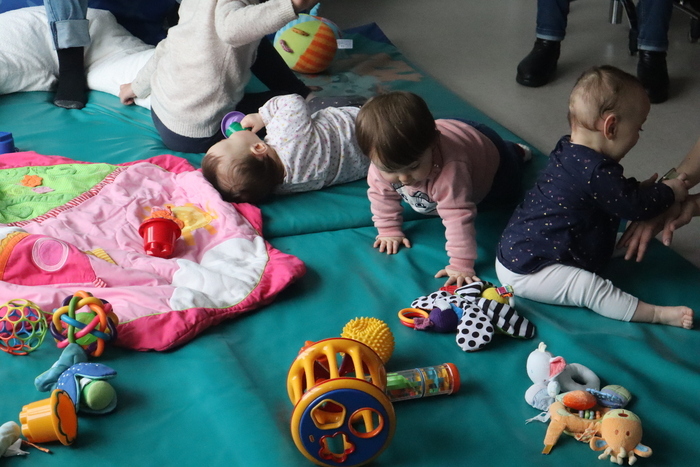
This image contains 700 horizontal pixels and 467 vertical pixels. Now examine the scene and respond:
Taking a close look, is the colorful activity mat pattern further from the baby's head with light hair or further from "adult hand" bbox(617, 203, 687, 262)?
the baby's head with light hair

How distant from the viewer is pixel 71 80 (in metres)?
2.38

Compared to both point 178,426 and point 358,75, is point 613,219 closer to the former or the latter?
point 178,426

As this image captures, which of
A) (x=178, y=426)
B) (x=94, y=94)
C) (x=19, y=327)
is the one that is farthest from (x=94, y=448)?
(x=94, y=94)

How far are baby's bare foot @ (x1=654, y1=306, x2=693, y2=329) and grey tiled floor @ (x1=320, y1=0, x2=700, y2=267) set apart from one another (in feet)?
1.30

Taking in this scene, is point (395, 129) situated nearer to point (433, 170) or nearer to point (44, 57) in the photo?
point (433, 170)

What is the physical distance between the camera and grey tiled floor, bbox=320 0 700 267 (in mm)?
2379

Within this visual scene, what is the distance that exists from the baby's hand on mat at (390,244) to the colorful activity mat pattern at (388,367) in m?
0.02

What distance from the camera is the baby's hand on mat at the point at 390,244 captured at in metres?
1.67

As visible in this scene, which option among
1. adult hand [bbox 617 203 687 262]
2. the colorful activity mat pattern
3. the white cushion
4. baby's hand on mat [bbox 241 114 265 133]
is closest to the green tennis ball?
the colorful activity mat pattern

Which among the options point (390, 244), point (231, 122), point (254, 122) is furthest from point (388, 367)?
point (231, 122)

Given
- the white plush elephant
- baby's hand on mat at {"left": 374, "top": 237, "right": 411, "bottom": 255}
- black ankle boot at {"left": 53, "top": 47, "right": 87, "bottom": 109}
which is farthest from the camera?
black ankle boot at {"left": 53, "top": 47, "right": 87, "bottom": 109}

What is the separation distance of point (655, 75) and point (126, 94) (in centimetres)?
185

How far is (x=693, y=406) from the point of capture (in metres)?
1.22

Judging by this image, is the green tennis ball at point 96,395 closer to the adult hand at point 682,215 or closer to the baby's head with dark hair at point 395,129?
the baby's head with dark hair at point 395,129
